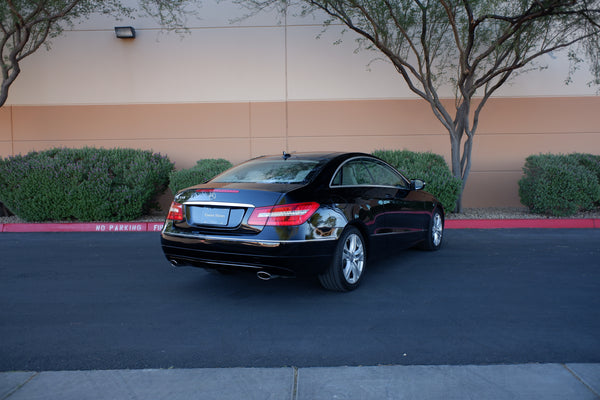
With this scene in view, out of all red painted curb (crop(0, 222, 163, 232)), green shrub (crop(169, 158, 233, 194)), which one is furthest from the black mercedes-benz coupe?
red painted curb (crop(0, 222, 163, 232))

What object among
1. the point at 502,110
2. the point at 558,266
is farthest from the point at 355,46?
the point at 558,266

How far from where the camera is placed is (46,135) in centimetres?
1268

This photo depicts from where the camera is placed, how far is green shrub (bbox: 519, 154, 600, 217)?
10.0 meters

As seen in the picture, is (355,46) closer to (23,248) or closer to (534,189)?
(534,189)

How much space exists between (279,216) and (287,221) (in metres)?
0.09

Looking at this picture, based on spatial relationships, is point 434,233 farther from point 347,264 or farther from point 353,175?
point 347,264

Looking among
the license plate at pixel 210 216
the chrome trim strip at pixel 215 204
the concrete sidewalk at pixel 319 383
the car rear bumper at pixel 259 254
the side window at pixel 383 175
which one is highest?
the side window at pixel 383 175

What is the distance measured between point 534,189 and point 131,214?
28.1 ft

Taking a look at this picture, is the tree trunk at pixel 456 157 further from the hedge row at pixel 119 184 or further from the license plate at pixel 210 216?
the license plate at pixel 210 216

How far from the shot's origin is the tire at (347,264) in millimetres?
4926

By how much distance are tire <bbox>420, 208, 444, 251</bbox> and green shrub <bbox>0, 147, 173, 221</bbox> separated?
6.07m

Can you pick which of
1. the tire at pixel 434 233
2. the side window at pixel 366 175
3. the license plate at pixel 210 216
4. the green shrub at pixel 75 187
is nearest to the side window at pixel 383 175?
the side window at pixel 366 175

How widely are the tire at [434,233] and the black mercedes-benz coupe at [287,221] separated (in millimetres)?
1444

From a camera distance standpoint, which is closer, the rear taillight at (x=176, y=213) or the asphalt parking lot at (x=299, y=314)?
the asphalt parking lot at (x=299, y=314)
